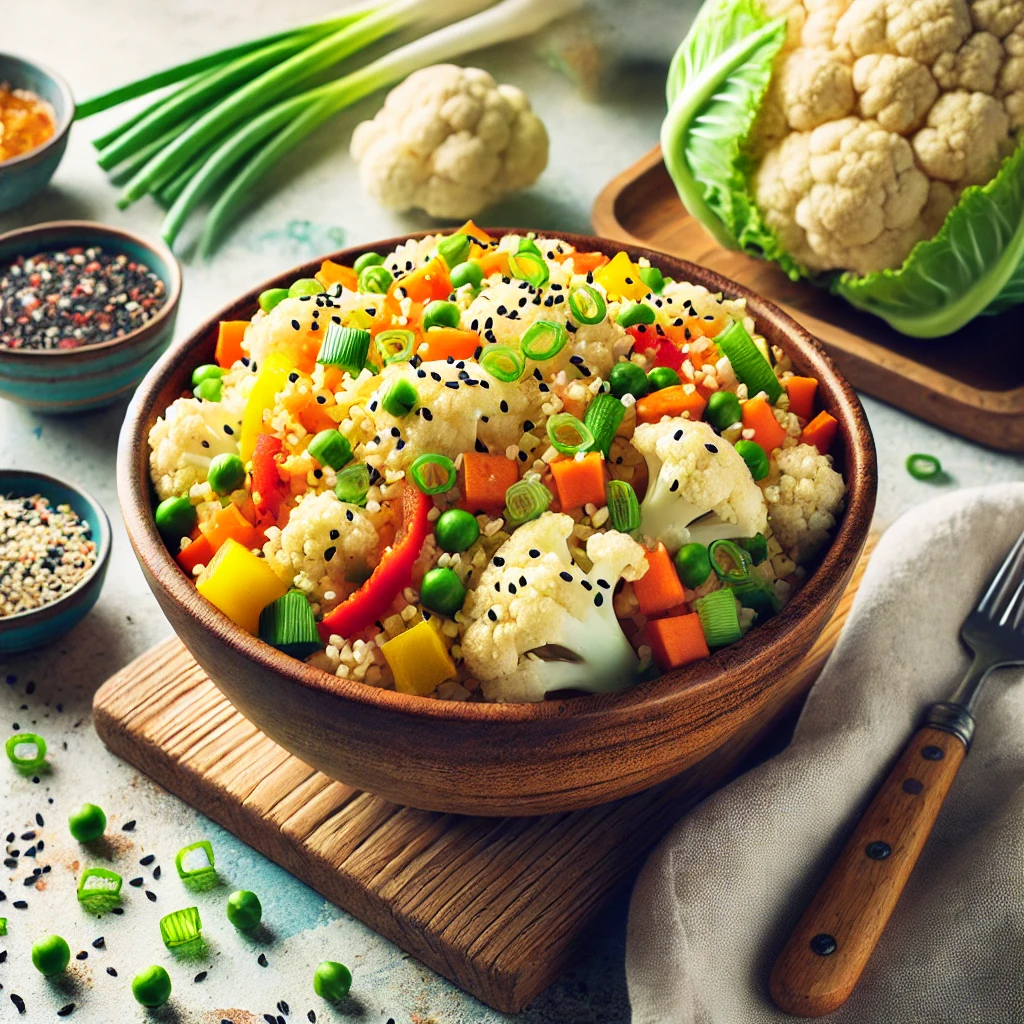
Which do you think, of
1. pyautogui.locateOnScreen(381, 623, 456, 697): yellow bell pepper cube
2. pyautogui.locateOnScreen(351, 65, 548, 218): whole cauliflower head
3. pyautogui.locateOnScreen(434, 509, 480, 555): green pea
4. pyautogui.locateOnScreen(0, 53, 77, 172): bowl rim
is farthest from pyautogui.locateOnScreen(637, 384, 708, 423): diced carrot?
pyautogui.locateOnScreen(0, 53, 77, 172): bowl rim

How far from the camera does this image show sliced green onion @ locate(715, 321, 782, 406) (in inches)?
121

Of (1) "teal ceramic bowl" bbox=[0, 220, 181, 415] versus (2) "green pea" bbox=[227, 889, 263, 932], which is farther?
(1) "teal ceramic bowl" bbox=[0, 220, 181, 415]

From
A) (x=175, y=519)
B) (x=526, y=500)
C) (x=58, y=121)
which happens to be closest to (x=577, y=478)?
(x=526, y=500)

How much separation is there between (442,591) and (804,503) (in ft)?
2.85

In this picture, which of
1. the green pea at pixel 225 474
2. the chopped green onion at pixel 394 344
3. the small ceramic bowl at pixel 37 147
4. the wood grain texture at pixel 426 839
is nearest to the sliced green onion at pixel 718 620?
the wood grain texture at pixel 426 839

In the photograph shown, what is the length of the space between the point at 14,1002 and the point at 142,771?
685mm

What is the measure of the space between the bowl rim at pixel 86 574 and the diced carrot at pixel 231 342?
33.0 inches

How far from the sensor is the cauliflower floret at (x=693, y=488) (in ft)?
8.80

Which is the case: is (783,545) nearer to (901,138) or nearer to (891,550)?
(891,550)

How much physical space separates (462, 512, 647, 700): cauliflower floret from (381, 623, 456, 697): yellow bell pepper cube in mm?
61

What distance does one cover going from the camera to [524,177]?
18.0ft

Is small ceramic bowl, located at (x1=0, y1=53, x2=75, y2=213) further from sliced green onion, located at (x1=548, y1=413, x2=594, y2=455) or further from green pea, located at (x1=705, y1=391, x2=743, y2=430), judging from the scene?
green pea, located at (x1=705, y1=391, x2=743, y2=430)

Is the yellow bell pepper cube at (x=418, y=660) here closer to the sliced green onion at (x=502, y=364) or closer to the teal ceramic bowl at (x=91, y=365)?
the sliced green onion at (x=502, y=364)

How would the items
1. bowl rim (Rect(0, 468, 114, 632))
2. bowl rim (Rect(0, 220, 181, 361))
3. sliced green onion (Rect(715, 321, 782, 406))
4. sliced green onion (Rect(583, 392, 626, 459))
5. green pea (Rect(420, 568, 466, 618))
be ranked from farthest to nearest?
1. bowl rim (Rect(0, 220, 181, 361))
2. bowl rim (Rect(0, 468, 114, 632))
3. sliced green onion (Rect(715, 321, 782, 406))
4. sliced green onion (Rect(583, 392, 626, 459))
5. green pea (Rect(420, 568, 466, 618))
